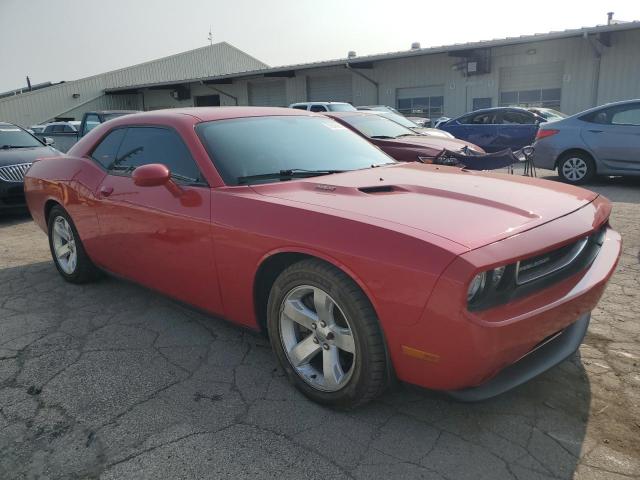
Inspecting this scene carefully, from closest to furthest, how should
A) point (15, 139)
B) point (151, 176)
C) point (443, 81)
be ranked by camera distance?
point (151, 176), point (15, 139), point (443, 81)

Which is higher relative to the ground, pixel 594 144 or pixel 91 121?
pixel 91 121

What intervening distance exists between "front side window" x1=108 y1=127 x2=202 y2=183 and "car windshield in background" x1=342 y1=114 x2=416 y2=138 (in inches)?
197

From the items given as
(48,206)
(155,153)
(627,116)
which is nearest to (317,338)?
(155,153)

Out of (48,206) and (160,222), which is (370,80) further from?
(160,222)

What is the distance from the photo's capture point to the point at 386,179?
3.12 metres

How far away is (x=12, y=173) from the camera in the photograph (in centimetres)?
758

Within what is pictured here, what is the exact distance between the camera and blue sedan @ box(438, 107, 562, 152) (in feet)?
44.7

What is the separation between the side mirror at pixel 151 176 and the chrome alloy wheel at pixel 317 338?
1.09 meters

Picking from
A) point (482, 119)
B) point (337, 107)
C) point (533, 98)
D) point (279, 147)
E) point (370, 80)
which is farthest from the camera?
point (370, 80)

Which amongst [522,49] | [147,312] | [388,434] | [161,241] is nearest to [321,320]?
[388,434]

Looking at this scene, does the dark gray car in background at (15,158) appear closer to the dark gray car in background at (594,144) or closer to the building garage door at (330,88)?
the dark gray car in background at (594,144)

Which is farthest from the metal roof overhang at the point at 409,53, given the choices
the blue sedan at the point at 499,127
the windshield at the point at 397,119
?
the windshield at the point at 397,119

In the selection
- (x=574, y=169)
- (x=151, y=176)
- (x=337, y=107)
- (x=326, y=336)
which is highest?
(x=337, y=107)

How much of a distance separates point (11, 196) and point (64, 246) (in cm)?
373
